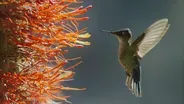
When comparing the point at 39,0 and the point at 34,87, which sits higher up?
the point at 39,0

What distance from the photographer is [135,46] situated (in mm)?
2137

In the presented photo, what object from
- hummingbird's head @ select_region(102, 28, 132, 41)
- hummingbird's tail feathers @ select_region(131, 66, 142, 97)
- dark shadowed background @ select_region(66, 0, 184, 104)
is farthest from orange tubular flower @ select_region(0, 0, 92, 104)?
dark shadowed background @ select_region(66, 0, 184, 104)

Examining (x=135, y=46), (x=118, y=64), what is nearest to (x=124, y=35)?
(x=135, y=46)

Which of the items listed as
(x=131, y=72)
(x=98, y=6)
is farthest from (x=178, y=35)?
(x=131, y=72)

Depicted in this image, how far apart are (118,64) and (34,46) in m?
3.44

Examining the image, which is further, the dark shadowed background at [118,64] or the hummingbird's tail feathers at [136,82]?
the dark shadowed background at [118,64]

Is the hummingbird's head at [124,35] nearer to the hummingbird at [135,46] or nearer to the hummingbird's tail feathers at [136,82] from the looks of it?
the hummingbird at [135,46]

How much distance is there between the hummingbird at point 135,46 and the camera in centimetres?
200

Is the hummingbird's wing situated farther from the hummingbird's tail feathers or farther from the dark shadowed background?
the dark shadowed background

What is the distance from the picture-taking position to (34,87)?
1.77m

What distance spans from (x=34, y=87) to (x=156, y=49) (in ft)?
12.7

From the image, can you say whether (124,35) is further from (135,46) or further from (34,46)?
(34,46)

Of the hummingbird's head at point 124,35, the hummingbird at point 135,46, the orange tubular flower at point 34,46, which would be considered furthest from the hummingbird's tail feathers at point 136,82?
the orange tubular flower at point 34,46

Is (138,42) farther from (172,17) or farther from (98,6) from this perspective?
(172,17)
